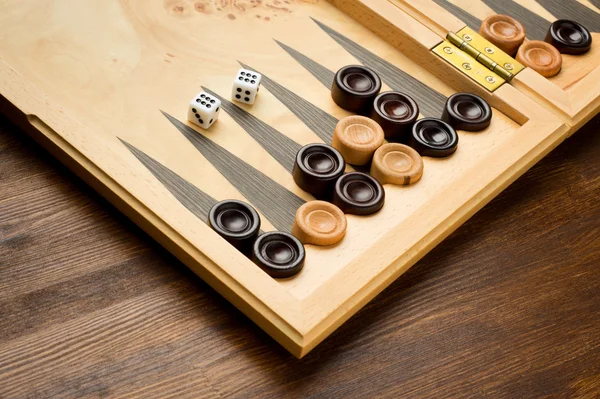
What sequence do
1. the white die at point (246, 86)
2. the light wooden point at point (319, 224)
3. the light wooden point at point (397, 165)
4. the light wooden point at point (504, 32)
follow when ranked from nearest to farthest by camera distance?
the light wooden point at point (319, 224)
the light wooden point at point (397, 165)
the white die at point (246, 86)
the light wooden point at point (504, 32)

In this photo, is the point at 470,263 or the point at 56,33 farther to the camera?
the point at 56,33

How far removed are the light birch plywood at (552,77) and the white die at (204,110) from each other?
0.57 meters

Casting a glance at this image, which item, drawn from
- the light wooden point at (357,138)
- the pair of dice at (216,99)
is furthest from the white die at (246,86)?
the light wooden point at (357,138)

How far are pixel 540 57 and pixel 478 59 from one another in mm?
198

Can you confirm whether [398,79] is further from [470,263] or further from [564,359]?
[564,359]

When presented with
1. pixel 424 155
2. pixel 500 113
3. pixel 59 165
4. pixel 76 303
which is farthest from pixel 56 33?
pixel 500 113

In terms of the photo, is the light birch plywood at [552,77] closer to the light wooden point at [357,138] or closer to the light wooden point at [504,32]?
the light wooden point at [504,32]

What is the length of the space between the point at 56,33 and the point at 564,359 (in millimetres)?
1541

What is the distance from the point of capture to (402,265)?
6.33 feet

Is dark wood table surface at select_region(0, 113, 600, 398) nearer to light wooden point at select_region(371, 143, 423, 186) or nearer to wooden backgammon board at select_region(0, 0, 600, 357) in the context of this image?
wooden backgammon board at select_region(0, 0, 600, 357)

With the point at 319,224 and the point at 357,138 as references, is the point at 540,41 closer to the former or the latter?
the point at 357,138

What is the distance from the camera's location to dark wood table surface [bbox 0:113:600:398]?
1.82 metres

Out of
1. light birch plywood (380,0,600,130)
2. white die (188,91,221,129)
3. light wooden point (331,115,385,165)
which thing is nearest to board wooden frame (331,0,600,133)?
light birch plywood (380,0,600,130)

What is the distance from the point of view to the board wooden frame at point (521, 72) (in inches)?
89.0
